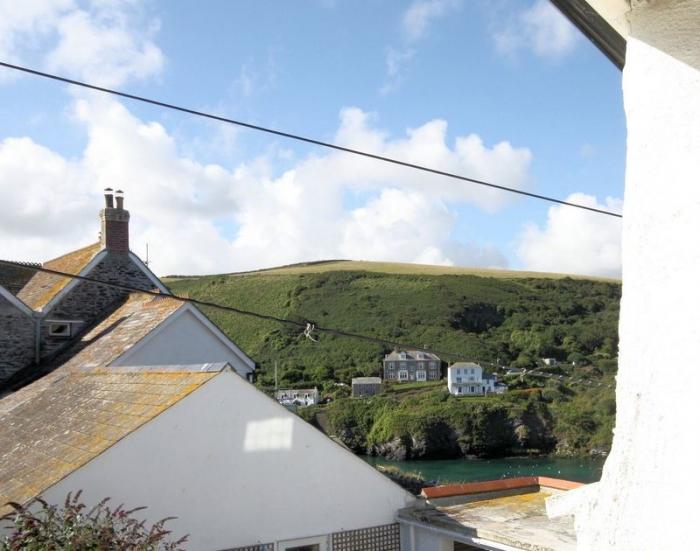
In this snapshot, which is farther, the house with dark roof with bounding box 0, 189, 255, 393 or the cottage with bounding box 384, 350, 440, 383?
the cottage with bounding box 384, 350, 440, 383

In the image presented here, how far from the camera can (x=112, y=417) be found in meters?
8.29

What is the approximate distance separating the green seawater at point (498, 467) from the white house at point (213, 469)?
30720 mm

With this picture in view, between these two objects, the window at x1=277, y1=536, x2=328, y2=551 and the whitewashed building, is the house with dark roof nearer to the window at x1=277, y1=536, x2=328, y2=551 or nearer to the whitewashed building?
the window at x1=277, y1=536, x2=328, y2=551

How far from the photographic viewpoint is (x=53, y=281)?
1956 cm

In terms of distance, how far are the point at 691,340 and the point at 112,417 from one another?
786 cm

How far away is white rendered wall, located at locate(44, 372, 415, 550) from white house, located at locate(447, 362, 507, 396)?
2150 inches

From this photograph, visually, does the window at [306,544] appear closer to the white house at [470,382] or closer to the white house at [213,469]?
the white house at [213,469]

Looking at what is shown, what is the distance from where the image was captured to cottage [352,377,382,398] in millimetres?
62156

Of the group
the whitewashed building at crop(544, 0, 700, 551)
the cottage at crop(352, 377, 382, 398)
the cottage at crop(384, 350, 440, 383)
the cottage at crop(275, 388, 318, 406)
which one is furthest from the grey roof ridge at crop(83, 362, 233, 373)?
the cottage at crop(384, 350, 440, 383)

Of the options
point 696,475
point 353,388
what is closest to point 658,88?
point 696,475

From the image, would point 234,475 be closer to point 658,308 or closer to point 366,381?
point 658,308

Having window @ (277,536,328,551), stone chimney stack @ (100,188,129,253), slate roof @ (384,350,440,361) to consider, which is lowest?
slate roof @ (384,350,440,361)

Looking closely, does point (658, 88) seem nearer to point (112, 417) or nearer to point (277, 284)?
point (112, 417)

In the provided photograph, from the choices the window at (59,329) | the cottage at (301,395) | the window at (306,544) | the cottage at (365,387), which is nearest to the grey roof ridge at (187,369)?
the window at (306,544)
